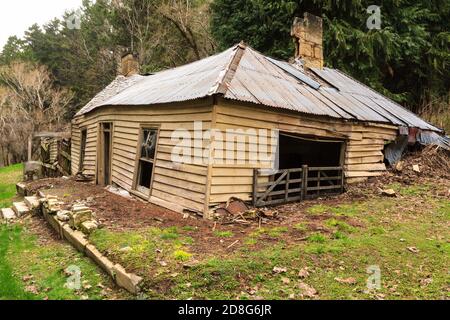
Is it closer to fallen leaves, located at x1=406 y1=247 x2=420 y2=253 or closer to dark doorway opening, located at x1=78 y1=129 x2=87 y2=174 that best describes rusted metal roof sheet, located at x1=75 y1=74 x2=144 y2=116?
dark doorway opening, located at x1=78 y1=129 x2=87 y2=174

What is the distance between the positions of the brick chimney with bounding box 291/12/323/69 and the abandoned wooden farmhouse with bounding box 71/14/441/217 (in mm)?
42

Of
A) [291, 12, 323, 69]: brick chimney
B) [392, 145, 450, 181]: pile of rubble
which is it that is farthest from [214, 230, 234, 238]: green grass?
[291, 12, 323, 69]: brick chimney

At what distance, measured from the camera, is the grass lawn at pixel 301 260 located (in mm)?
4797

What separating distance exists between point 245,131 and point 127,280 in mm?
Answer: 4505

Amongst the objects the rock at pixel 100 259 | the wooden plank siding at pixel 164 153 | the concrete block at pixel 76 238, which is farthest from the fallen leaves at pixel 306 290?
the concrete block at pixel 76 238

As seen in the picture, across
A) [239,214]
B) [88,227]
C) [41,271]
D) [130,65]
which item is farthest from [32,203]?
[130,65]

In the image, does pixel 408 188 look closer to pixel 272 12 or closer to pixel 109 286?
pixel 109 286

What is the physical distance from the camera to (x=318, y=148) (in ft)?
44.0

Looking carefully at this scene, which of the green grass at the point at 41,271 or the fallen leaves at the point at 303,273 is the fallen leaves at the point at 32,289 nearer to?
the green grass at the point at 41,271

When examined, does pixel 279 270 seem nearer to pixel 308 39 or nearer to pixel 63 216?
pixel 63 216

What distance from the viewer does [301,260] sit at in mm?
5598

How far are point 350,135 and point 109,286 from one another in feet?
26.8

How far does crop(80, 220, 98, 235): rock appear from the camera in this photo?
687 centimetres
